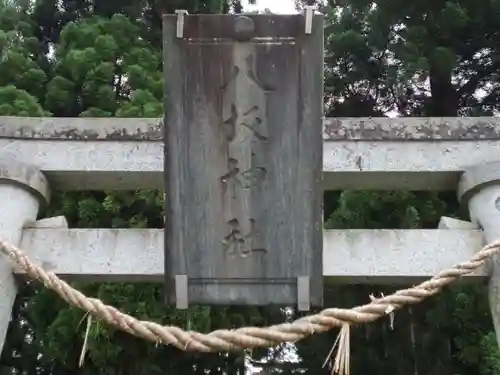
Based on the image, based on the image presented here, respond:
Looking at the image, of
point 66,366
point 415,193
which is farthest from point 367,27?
point 66,366

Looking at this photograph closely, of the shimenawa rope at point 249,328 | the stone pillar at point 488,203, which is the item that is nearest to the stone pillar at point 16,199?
the shimenawa rope at point 249,328

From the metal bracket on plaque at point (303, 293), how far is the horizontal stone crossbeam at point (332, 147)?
38.0 inches

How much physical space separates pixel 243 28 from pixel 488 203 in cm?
168

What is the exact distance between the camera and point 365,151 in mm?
4000

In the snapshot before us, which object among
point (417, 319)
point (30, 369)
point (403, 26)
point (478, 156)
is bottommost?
point (30, 369)

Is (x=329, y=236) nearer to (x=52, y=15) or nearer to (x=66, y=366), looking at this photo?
(x=66, y=366)

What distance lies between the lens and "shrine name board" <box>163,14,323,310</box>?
3.04 m

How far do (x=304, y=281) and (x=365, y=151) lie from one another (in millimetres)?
1103

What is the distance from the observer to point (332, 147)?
4.00 m

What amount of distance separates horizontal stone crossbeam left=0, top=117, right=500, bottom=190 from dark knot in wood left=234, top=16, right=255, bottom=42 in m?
1.12

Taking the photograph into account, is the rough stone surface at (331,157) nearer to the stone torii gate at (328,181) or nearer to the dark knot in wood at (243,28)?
the stone torii gate at (328,181)

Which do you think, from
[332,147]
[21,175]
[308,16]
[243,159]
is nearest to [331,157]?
[332,147]

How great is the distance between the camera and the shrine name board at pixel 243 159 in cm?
304

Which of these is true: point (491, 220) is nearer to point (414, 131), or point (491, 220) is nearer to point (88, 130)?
point (414, 131)
